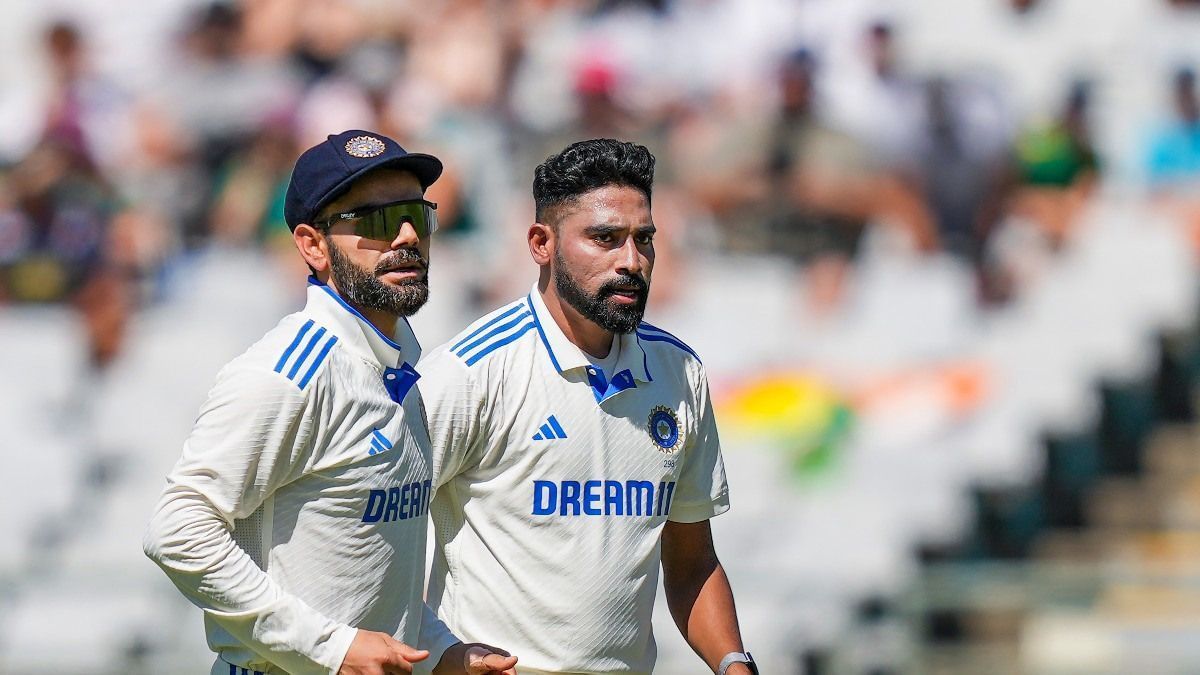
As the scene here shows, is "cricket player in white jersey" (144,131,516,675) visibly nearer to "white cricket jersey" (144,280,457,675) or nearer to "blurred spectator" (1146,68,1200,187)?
"white cricket jersey" (144,280,457,675)

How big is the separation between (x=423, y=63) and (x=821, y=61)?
262cm

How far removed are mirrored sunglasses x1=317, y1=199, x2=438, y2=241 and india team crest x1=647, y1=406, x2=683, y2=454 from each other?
83 cm

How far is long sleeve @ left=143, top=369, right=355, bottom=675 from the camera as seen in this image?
3.34m

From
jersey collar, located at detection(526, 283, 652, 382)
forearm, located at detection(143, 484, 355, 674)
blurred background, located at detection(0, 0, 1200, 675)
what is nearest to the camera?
forearm, located at detection(143, 484, 355, 674)

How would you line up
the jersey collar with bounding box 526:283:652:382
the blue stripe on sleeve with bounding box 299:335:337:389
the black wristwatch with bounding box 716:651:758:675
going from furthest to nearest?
the black wristwatch with bounding box 716:651:758:675 → the jersey collar with bounding box 526:283:652:382 → the blue stripe on sleeve with bounding box 299:335:337:389

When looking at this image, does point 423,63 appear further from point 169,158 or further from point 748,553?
point 748,553

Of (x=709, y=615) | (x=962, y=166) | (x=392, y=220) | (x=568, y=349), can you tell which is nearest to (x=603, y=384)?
(x=568, y=349)

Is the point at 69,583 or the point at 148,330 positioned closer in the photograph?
the point at 69,583

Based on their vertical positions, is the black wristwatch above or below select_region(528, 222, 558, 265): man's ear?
below

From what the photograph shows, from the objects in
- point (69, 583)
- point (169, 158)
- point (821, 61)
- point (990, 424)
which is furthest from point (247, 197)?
point (990, 424)

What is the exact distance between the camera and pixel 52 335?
1142cm

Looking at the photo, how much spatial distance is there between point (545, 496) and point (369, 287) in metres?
0.74

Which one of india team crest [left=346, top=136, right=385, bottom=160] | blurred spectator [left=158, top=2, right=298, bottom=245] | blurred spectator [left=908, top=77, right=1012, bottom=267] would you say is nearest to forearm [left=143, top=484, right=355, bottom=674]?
india team crest [left=346, top=136, right=385, bottom=160]

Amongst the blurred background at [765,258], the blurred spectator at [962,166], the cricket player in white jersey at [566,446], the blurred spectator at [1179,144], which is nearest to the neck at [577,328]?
the cricket player in white jersey at [566,446]
